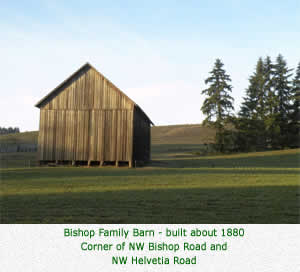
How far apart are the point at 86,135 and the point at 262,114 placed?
36.3 m

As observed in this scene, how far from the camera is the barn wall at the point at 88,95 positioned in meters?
27.5

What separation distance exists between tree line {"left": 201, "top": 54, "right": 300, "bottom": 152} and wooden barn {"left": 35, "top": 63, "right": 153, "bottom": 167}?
1082 inches

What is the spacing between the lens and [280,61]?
55.8 metres

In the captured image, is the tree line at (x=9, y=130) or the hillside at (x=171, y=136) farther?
the tree line at (x=9, y=130)

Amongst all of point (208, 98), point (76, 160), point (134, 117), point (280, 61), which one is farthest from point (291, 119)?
point (76, 160)

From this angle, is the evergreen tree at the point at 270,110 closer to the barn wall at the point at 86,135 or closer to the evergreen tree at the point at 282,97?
the evergreen tree at the point at 282,97

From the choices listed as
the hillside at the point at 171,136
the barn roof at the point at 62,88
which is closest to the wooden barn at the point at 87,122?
the barn roof at the point at 62,88

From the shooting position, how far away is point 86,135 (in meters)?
27.8

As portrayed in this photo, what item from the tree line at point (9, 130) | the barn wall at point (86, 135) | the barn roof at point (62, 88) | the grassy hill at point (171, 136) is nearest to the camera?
the barn wall at point (86, 135)

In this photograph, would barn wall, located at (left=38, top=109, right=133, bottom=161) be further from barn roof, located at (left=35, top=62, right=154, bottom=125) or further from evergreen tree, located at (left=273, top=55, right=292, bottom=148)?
evergreen tree, located at (left=273, top=55, right=292, bottom=148)

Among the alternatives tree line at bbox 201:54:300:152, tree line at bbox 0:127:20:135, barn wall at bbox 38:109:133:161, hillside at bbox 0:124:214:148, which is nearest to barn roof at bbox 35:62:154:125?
barn wall at bbox 38:109:133:161

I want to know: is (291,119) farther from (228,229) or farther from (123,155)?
(228,229)

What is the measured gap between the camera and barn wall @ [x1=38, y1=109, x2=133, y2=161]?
89.8 feet

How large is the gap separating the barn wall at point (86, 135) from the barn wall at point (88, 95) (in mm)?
473
